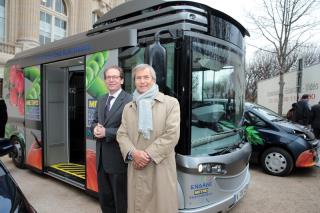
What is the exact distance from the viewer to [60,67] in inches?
221

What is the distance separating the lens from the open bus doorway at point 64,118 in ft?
17.7

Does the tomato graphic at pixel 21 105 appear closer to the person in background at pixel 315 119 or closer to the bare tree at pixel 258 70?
the person in background at pixel 315 119

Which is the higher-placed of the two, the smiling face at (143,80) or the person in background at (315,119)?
the smiling face at (143,80)

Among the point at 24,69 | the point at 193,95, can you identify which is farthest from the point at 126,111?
the point at 24,69

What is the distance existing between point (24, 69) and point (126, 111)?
4.01 m

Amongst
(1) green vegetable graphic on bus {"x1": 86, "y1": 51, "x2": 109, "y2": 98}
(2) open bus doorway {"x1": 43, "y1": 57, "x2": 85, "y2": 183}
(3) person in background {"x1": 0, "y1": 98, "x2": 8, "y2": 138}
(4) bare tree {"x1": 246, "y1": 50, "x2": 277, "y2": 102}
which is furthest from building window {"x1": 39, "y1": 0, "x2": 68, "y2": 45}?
(4) bare tree {"x1": 246, "y1": 50, "x2": 277, "y2": 102}

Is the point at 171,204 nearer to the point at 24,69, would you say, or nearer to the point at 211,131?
the point at 211,131

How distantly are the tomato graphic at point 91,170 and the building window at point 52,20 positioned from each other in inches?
688

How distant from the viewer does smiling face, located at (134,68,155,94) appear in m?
2.67

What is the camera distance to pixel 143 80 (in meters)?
2.68

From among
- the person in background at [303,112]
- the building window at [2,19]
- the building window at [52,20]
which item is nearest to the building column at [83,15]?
the building window at [52,20]

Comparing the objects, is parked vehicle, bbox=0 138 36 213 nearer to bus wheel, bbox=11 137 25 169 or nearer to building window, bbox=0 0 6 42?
bus wheel, bbox=11 137 25 169

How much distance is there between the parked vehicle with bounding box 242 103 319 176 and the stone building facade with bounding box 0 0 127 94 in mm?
14835

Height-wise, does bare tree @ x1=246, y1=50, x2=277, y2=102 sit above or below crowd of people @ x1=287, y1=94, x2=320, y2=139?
above
